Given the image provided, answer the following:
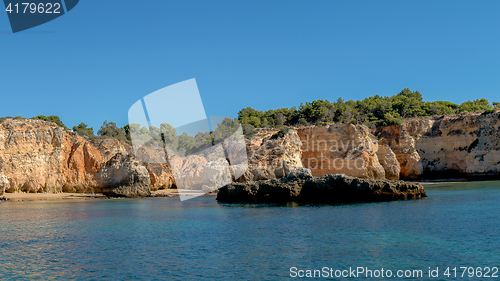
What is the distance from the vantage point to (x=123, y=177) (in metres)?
34.1

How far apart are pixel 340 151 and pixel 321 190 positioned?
76.0 ft

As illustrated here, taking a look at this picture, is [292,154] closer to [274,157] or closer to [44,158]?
[274,157]

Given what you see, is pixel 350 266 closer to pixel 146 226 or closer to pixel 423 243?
pixel 423 243

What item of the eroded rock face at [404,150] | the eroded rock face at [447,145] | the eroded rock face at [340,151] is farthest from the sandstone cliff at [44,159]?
the eroded rock face at [447,145]

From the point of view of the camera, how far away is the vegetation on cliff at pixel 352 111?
68.2 m

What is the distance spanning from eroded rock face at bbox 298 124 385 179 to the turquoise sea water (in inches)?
983

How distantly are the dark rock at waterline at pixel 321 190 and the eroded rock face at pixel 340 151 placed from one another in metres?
19.2

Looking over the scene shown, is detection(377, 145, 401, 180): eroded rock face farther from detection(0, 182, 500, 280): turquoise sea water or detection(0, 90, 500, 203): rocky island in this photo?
detection(0, 182, 500, 280): turquoise sea water

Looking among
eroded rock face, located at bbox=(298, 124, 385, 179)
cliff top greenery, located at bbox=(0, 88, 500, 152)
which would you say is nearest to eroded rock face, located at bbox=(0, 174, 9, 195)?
cliff top greenery, located at bbox=(0, 88, 500, 152)

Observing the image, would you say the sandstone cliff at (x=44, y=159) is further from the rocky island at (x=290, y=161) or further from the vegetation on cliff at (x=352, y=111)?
the vegetation on cliff at (x=352, y=111)

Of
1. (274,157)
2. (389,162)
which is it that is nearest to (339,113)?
(389,162)

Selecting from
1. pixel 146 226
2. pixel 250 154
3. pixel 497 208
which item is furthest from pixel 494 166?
pixel 146 226

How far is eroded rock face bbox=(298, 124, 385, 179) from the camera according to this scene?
45.9 meters

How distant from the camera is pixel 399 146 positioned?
55188mm
